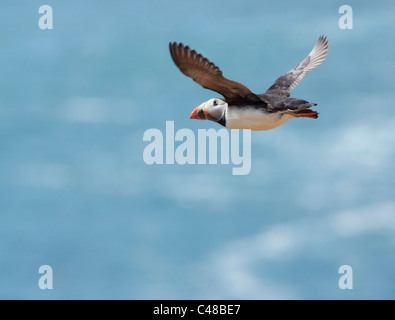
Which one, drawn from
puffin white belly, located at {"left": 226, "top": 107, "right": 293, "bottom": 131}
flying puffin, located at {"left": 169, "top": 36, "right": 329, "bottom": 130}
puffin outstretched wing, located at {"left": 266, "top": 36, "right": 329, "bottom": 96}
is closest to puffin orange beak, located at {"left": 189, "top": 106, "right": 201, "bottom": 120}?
flying puffin, located at {"left": 169, "top": 36, "right": 329, "bottom": 130}

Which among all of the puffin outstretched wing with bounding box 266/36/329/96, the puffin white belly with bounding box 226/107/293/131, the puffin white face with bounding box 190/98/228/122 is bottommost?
the puffin white belly with bounding box 226/107/293/131

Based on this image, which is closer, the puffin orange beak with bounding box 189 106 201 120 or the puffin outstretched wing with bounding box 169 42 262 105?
the puffin outstretched wing with bounding box 169 42 262 105

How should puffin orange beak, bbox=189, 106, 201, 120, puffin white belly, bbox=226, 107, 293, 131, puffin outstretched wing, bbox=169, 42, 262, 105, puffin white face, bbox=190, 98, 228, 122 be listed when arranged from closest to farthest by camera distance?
1. puffin outstretched wing, bbox=169, 42, 262, 105
2. puffin white belly, bbox=226, 107, 293, 131
3. puffin white face, bbox=190, 98, 228, 122
4. puffin orange beak, bbox=189, 106, 201, 120

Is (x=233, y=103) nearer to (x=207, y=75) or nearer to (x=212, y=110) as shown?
(x=212, y=110)

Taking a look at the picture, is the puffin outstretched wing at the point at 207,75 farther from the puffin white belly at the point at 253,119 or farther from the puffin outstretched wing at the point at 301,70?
the puffin outstretched wing at the point at 301,70

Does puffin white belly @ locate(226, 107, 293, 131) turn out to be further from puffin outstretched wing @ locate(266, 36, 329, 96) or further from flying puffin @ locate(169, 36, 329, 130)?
puffin outstretched wing @ locate(266, 36, 329, 96)

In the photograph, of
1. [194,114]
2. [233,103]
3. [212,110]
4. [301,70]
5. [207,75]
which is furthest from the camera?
Answer: [301,70]

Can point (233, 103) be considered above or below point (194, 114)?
below

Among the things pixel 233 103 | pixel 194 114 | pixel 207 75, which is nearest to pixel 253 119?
pixel 233 103
